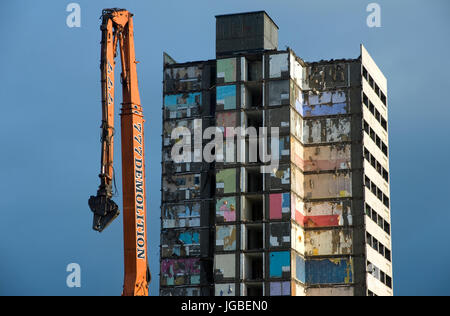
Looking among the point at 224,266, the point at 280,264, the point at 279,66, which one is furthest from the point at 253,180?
the point at 279,66

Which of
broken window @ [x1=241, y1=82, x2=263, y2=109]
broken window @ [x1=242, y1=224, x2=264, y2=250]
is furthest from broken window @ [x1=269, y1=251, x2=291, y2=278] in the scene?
broken window @ [x1=241, y1=82, x2=263, y2=109]

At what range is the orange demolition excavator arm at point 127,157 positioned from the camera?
56.4 m

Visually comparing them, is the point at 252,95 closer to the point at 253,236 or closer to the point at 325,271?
Result: the point at 253,236

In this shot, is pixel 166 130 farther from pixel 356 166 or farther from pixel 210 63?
pixel 356 166

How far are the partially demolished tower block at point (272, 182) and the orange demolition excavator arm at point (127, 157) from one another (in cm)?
3373

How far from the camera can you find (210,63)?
100000 mm

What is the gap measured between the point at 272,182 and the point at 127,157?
35454mm

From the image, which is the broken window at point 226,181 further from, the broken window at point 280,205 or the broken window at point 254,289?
the broken window at point 254,289

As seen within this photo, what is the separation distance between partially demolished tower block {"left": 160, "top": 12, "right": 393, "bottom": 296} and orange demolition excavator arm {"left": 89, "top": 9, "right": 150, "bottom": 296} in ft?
111

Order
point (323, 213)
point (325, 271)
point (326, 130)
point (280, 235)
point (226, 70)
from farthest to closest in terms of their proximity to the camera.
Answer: point (326, 130), point (226, 70), point (323, 213), point (325, 271), point (280, 235)

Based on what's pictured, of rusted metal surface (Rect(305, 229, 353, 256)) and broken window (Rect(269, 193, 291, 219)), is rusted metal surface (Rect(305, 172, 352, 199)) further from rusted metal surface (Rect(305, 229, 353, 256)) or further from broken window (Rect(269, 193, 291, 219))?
broken window (Rect(269, 193, 291, 219))

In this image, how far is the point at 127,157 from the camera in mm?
59781

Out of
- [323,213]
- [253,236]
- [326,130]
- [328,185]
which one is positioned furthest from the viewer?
[326,130]

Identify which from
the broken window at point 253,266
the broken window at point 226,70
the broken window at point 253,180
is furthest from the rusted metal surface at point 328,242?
the broken window at point 226,70
